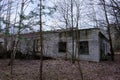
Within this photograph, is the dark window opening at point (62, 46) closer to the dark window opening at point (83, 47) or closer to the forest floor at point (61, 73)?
the dark window opening at point (83, 47)

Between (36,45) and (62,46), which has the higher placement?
(36,45)

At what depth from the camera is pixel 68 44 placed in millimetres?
17969

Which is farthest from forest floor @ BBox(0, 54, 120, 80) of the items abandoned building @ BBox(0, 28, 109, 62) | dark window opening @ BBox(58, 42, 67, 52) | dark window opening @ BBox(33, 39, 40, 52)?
dark window opening @ BBox(33, 39, 40, 52)

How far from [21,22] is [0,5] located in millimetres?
3633

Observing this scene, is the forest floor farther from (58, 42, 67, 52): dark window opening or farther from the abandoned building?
(58, 42, 67, 52): dark window opening

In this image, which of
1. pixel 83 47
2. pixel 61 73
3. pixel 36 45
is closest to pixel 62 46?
pixel 83 47

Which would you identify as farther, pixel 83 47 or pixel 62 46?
pixel 62 46

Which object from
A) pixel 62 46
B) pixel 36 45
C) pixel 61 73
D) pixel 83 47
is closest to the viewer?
pixel 61 73

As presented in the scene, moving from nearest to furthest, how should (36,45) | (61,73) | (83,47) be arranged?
(61,73) < (83,47) < (36,45)

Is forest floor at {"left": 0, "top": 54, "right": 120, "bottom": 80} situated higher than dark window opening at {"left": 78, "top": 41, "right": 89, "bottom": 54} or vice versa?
dark window opening at {"left": 78, "top": 41, "right": 89, "bottom": 54}

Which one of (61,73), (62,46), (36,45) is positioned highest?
(36,45)

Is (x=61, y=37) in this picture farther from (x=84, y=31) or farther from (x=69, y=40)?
(x=84, y=31)

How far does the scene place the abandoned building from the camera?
53.8 ft

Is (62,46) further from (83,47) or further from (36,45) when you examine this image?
(36,45)
